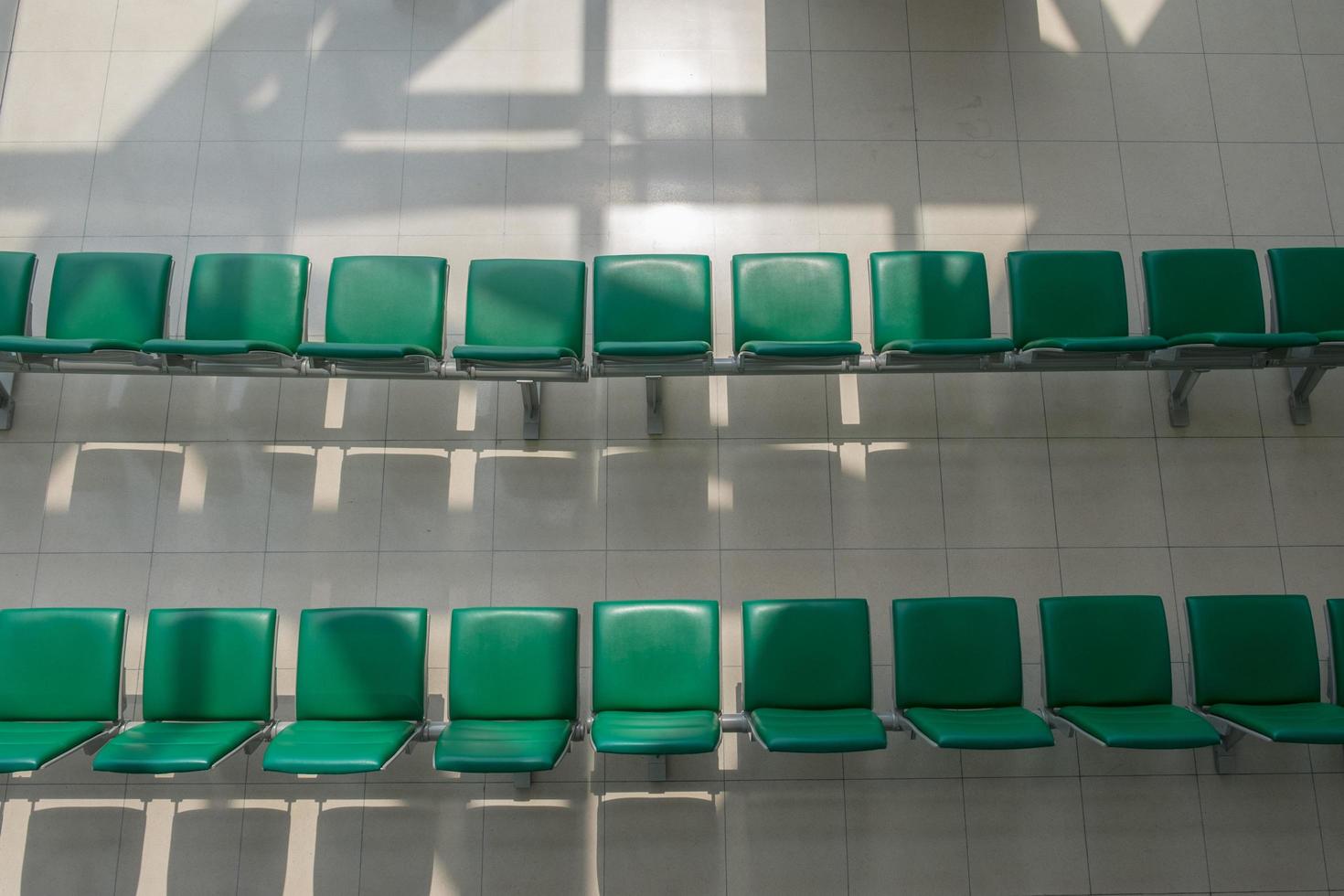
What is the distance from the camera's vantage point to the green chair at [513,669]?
A: 12.3 feet

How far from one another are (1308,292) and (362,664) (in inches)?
185

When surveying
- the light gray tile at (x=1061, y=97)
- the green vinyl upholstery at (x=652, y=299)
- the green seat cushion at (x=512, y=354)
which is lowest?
the green seat cushion at (x=512, y=354)

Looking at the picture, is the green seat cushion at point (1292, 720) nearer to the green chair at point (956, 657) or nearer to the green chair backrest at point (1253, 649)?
the green chair backrest at point (1253, 649)

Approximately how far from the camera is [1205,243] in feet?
15.5

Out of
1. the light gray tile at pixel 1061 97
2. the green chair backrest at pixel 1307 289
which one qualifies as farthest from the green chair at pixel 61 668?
the green chair backrest at pixel 1307 289

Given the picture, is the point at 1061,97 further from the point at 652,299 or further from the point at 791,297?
the point at 652,299

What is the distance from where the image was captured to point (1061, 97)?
4984 mm

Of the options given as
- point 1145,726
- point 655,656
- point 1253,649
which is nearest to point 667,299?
point 655,656

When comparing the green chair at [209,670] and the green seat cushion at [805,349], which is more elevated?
the green seat cushion at [805,349]

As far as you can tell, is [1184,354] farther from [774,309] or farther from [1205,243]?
[774,309]

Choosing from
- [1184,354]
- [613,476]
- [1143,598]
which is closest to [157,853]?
[613,476]

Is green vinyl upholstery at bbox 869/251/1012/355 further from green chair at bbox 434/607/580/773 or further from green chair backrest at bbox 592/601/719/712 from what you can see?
green chair at bbox 434/607/580/773

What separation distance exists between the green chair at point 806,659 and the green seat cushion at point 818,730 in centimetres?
1

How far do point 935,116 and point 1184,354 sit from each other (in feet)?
6.22
